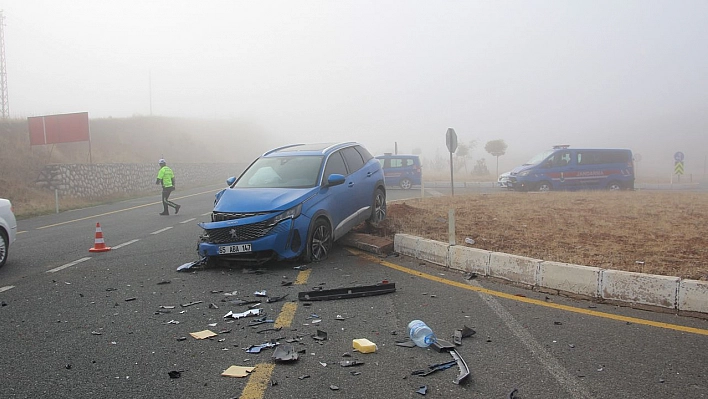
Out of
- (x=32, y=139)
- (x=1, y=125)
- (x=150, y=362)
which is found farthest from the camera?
(x=1, y=125)

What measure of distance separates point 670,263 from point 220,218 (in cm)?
610

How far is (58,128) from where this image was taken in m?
29.4

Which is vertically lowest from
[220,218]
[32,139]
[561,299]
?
[561,299]

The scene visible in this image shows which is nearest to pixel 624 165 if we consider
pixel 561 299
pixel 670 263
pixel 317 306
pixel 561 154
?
pixel 561 154

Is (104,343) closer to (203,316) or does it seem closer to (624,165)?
(203,316)

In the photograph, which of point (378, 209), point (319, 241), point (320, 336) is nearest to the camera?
point (320, 336)

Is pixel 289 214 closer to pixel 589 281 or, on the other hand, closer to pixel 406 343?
pixel 406 343

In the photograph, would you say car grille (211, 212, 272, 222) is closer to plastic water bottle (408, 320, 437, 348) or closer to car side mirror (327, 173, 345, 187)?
car side mirror (327, 173, 345, 187)

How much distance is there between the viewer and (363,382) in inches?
143

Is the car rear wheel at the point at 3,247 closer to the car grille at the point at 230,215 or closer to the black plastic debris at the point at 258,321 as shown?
the car grille at the point at 230,215

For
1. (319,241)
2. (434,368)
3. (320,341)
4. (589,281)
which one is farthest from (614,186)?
(434,368)

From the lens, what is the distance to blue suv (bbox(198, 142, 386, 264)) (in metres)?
7.55

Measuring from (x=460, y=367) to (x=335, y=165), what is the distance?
586 centimetres

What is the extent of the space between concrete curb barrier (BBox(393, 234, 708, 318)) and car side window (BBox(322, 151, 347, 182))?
241cm
